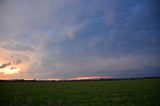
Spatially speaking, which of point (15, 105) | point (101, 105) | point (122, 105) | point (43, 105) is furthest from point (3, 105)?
point (122, 105)

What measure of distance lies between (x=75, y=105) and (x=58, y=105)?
1.82 m

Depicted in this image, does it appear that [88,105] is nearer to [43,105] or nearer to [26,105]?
[43,105]

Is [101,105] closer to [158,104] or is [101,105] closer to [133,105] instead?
[133,105]

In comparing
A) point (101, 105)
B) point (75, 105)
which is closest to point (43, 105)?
point (75, 105)

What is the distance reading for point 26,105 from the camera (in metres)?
22.0

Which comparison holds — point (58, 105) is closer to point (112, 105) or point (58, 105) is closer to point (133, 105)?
point (112, 105)

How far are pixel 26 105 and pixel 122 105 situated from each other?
9.00 metres

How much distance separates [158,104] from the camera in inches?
843

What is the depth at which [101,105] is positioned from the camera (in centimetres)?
2192

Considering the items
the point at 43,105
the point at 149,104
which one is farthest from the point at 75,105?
the point at 149,104

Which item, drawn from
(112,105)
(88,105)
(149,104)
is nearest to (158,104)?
(149,104)

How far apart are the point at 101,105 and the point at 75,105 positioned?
2448mm

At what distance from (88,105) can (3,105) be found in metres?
8.14

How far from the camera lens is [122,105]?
71.1ft
